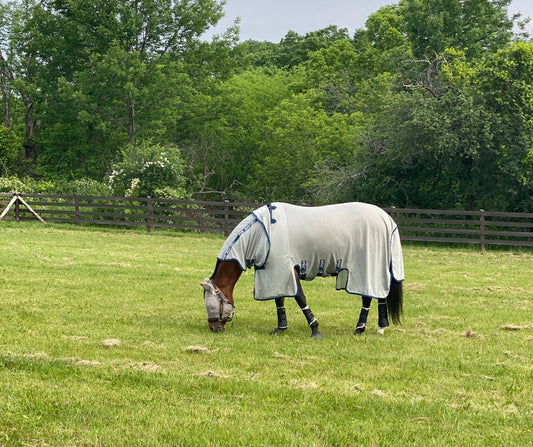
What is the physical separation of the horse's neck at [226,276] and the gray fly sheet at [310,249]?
0.12m

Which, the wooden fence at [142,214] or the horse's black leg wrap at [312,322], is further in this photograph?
the wooden fence at [142,214]

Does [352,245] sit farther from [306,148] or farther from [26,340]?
[306,148]

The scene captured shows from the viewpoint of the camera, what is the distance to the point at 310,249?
792 centimetres

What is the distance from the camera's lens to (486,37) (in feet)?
117

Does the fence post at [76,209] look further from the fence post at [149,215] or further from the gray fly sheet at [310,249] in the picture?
the gray fly sheet at [310,249]

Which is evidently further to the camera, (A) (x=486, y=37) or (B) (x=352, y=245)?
(A) (x=486, y=37)

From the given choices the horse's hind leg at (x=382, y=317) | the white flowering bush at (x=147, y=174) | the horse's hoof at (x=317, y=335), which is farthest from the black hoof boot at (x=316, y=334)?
the white flowering bush at (x=147, y=174)

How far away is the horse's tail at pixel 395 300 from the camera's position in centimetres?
838

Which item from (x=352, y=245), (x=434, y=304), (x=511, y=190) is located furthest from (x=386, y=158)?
(x=352, y=245)

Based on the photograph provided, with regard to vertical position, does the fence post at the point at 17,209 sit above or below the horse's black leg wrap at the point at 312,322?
above

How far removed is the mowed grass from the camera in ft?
14.0

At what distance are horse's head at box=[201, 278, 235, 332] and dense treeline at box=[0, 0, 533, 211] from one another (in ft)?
56.6

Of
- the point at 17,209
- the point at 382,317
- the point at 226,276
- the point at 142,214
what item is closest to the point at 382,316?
the point at 382,317

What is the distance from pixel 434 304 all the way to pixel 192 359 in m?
5.45
